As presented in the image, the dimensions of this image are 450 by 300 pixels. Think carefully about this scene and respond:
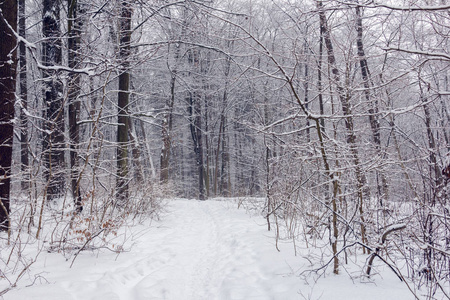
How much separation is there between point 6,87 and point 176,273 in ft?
13.4

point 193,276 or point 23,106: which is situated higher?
point 23,106

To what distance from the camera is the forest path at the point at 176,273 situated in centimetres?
315

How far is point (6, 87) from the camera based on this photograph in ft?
15.9

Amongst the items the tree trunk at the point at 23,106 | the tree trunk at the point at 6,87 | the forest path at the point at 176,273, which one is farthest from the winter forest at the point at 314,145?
the forest path at the point at 176,273

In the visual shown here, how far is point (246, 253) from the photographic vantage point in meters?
4.95

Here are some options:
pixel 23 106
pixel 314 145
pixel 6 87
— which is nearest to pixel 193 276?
pixel 314 145

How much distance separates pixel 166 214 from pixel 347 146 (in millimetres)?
7559

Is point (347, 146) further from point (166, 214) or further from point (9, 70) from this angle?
point (166, 214)

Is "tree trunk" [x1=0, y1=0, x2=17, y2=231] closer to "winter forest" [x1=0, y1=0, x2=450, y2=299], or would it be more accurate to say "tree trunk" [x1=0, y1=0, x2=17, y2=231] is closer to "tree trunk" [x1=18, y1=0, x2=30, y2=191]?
"winter forest" [x1=0, y1=0, x2=450, y2=299]

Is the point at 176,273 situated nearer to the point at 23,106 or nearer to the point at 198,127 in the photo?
the point at 23,106

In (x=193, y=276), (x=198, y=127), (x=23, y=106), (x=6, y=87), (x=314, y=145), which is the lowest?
(x=193, y=276)

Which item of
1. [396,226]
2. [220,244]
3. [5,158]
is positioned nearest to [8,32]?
[5,158]

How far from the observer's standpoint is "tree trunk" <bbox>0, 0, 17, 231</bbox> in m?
4.75

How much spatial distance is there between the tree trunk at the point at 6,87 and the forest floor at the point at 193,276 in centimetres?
139
